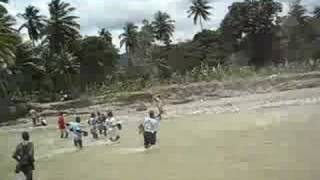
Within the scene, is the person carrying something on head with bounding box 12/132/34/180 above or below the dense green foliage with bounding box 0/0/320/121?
below

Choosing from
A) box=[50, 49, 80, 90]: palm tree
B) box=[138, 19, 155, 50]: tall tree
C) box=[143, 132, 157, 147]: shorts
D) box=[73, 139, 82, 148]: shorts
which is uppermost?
box=[138, 19, 155, 50]: tall tree

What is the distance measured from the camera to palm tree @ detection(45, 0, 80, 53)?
70.8 m

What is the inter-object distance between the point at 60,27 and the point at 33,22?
7.16 m

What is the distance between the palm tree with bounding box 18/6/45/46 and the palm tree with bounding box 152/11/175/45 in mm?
22111

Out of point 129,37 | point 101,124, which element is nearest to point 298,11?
point 129,37

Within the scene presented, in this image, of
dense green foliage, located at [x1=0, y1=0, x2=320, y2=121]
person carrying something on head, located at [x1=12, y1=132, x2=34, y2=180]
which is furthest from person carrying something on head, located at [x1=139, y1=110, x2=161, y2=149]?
dense green foliage, located at [x1=0, y1=0, x2=320, y2=121]

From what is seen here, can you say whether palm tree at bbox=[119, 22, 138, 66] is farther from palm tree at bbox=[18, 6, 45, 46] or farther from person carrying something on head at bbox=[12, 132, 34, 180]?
person carrying something on head at bbox=[12, 132, 34, 180]

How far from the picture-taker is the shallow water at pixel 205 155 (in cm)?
1402

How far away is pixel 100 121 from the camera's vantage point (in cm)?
2753

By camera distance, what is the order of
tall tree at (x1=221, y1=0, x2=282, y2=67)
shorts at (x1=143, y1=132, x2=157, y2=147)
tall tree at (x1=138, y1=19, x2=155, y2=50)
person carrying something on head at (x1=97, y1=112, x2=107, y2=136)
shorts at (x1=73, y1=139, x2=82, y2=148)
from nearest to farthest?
shorts at (x1=143, y1=132, x2=157, y2=147), shorts at (x1=73, y1=139, x2=82, y2=148), person carrying something on head at (x1=97, y1=112, x2=107, y2=136), tall tree at (x1=221, y1=0, x2=282, y2=67), tall tree at (x1=138, y1=19, x2=155, y2=50)

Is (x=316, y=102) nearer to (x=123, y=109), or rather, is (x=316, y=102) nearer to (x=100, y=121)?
(x=100, y=121)

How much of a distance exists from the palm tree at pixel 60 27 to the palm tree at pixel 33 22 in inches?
169

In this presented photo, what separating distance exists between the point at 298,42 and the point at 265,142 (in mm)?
59585

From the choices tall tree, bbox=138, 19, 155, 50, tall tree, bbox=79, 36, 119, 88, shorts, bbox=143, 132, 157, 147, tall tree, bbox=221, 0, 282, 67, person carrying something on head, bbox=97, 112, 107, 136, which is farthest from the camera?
tall tree, bbox=138, 19, 155, 50
